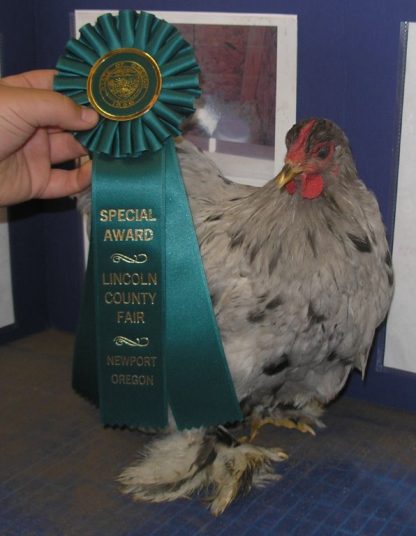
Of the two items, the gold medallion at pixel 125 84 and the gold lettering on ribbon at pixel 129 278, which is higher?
the gold medallion at pixel 125 84

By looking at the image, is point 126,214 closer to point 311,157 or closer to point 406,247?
point 311,157

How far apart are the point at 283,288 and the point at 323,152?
0.23 m

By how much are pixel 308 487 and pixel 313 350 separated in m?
0.25

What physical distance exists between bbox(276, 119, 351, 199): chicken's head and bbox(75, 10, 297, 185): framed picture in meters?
0.27

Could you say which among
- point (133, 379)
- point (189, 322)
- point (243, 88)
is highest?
point (243, 88)

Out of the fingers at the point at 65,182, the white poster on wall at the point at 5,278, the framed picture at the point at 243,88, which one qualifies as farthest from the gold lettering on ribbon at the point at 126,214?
the white poster on wall at the point at 5,278

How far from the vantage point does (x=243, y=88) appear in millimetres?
1440

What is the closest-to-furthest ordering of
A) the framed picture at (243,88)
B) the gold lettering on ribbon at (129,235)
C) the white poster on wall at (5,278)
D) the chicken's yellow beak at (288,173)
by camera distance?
the chicken's yellow beak at (288,173) → the gold lettering on ribbon at (129,235) → the framed picture at (243,88) → the white poster on wall at (5,278)

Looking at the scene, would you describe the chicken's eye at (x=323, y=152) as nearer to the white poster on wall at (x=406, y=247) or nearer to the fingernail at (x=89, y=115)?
the white poster on wall at (x=406, y=247)

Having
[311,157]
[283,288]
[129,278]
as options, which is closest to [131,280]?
[129,278]

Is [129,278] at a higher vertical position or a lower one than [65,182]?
lower

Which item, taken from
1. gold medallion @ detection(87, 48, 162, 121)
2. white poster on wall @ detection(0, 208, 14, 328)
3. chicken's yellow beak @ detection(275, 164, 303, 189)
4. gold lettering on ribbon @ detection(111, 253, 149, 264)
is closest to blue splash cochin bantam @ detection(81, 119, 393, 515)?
chicken's yellow beak @ detection(275, 164, 303, 189)

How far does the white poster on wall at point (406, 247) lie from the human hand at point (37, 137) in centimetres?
56

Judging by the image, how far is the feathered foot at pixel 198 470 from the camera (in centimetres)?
122
